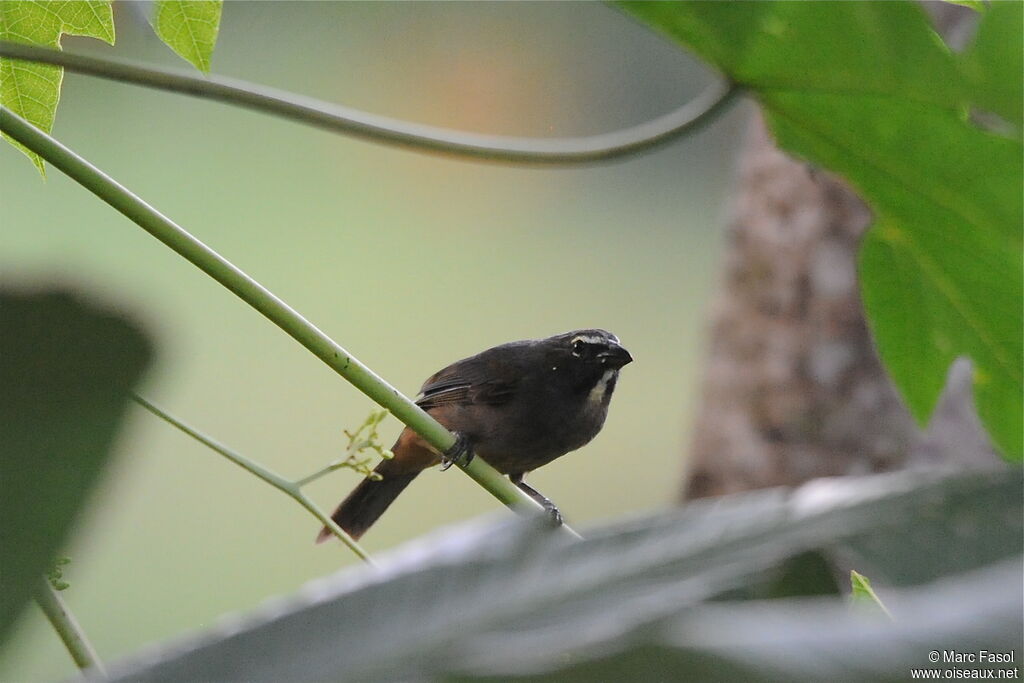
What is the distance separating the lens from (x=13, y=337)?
300 mm

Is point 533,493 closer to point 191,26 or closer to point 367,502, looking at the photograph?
point 367,502

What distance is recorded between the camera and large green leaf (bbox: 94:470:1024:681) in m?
0.28

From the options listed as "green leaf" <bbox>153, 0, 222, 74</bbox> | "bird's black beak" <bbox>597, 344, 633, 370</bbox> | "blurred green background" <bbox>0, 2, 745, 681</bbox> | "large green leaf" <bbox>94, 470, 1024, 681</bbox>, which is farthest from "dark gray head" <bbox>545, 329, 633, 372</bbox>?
"large green leaf" <bbox>94, 470, 1024, 681</bbox>

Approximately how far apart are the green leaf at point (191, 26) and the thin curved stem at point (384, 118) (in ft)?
0.20

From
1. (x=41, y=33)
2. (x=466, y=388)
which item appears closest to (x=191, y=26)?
(x=41, y=33)

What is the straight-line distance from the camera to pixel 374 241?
4270mm

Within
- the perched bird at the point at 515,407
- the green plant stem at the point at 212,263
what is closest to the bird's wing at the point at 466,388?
the perched bird at the point at 515,407

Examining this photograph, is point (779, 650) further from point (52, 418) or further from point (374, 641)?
point (52, 418)

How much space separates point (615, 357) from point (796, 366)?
1.79m

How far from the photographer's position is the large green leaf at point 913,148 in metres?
1.13

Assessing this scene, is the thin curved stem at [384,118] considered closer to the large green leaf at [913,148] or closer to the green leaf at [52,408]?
the large green leaf at [913,148]

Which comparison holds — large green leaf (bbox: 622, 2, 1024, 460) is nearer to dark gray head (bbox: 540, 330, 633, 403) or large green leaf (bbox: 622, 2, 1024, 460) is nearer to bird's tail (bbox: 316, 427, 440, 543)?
dark gray head (bbox: 540, 330, 633, 403)

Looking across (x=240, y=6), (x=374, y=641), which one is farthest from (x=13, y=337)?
(x=240, y=6)

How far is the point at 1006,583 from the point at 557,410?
1373 millimetres
